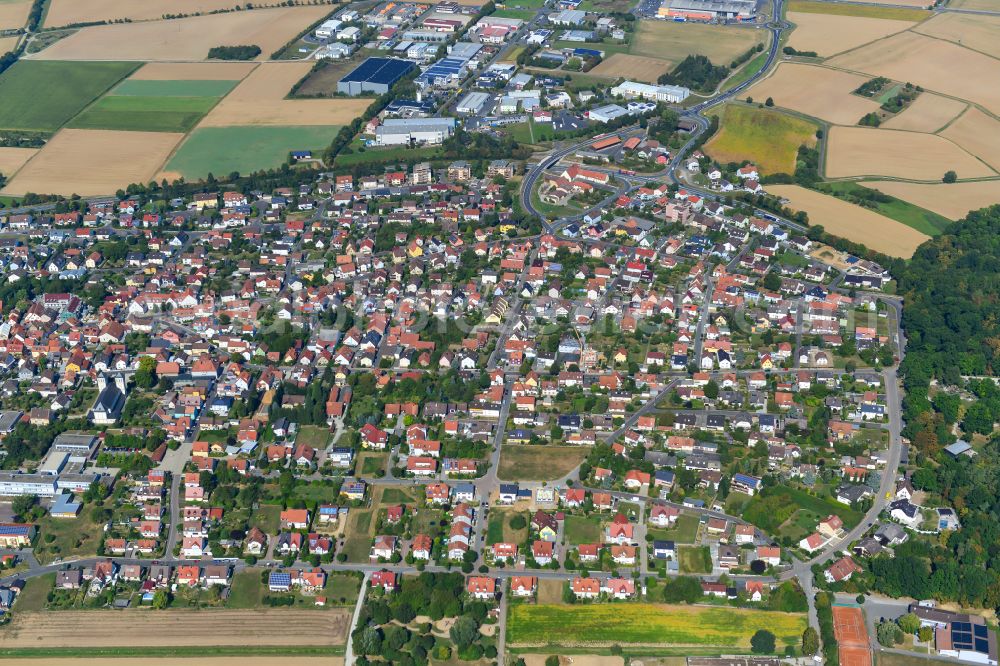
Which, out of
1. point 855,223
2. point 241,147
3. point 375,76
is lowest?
point 855,223

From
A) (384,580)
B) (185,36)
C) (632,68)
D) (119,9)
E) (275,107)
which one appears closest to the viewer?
(384,580)

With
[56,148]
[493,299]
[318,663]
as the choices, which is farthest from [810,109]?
[318,663]

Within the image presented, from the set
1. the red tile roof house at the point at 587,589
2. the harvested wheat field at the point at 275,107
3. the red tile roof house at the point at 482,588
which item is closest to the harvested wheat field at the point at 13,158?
the harvested wheat field at the point at 275,107

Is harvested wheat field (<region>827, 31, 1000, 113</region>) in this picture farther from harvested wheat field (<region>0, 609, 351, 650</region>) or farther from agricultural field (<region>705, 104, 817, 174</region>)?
harvested wheat field (<region>0, 609, 351, 650</region>)

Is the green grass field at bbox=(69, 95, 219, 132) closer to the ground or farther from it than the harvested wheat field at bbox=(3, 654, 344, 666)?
farther from it

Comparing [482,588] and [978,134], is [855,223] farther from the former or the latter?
[482,588]

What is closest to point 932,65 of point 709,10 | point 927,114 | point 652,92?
point 927,114

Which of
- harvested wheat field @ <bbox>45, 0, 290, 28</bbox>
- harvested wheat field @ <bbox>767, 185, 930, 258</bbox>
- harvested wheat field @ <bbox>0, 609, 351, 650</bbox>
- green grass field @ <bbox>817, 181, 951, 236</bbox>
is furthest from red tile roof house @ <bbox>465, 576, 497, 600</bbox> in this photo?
harvested wheat field @ <bbox>45, 0, 290, 28</bbox>

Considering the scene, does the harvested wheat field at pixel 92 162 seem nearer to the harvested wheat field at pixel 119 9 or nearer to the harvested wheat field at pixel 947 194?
the harvested wheat field at pixel 119 9
